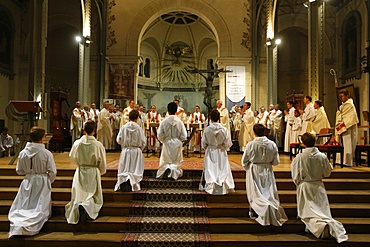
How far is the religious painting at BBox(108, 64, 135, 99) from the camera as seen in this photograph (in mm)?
16828

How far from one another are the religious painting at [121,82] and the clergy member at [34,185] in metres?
11.9

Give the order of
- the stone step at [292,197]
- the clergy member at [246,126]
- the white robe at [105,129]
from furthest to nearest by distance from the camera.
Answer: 1. the white robe at [105,129]
2. the clergy member at [246,126]
3. the stone step at [292,197]

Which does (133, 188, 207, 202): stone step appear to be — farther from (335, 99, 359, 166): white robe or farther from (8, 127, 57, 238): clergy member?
(335, 99, 359, 166): white robe

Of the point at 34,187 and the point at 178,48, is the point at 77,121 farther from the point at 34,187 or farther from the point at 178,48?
the point at 178,48

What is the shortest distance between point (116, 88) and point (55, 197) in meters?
11.4

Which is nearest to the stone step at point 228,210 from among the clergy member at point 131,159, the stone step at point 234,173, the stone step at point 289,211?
the stone step at point 289,211

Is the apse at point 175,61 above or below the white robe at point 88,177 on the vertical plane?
above

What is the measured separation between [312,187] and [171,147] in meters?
2.83

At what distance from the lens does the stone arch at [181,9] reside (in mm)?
17109

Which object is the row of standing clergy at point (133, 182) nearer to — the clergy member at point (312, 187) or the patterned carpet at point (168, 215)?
the clergy member at point (312, 187)

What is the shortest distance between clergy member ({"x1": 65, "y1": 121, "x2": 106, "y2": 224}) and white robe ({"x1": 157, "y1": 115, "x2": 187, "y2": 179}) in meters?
1.47

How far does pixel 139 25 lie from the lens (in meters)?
17.2

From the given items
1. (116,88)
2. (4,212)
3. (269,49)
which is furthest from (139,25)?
(4,212)

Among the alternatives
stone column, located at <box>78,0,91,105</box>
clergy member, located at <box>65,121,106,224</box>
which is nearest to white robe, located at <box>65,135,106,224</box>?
clergy member, located at <box>65,121,106,224</box>
